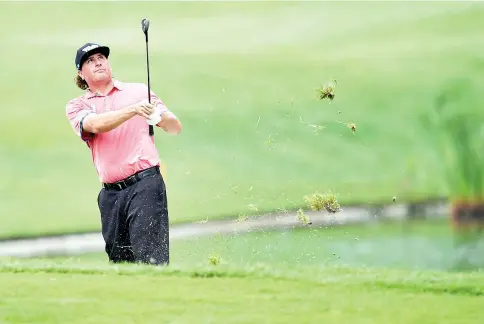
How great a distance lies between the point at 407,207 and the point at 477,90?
1.73 metres

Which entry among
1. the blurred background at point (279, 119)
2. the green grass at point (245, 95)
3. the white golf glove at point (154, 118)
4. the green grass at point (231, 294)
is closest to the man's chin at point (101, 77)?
the white golf glove at point (154, 118)

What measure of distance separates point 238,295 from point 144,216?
1.82 meters

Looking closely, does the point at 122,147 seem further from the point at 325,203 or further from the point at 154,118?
the point at 325,203

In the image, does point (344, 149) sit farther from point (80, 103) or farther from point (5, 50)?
point (80, 103)

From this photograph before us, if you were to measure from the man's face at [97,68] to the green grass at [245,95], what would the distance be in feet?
12.6

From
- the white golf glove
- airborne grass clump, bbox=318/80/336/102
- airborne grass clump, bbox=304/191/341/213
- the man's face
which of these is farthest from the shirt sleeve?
airborne grass clump, bbox=304/191/341/213

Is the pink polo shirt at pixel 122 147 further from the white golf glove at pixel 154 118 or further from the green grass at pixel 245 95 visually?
the green grass at pixel 245 95

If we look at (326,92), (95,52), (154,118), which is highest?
(95,52)

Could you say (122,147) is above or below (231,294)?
above

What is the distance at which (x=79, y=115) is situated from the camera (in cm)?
561

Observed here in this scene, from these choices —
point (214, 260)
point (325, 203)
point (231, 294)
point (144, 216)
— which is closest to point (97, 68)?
point (144, 216)

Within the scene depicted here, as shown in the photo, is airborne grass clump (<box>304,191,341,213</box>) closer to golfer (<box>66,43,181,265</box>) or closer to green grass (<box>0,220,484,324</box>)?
golfer (<box>66,43,181,265</box>)

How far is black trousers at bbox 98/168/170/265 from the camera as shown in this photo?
548cm

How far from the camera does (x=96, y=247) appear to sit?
9422 mm
